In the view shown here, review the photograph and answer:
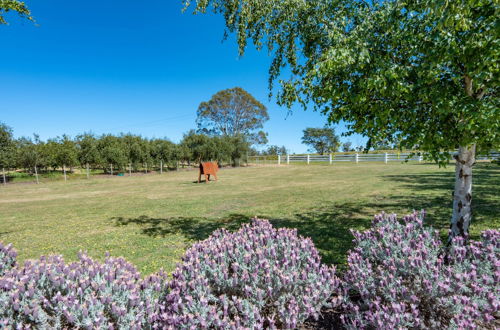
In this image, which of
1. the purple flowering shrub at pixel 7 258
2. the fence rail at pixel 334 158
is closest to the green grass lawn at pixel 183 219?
the purple flowering shrub at pixel 7 258

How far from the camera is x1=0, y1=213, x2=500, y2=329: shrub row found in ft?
6.96

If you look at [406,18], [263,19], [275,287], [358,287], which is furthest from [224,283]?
[263,19]

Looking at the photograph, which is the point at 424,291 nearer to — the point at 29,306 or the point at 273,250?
the point at 273,250

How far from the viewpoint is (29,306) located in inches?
85.7

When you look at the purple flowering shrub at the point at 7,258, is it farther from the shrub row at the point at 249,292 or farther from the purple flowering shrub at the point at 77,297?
the purple flowering shrub at the point at 77,297

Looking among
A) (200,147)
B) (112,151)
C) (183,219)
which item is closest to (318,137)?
(200,147)

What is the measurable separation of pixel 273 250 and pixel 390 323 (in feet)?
4.21

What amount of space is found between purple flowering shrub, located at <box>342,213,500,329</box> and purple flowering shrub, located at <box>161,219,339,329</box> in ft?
1.28

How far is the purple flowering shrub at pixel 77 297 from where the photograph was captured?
2.06 metres

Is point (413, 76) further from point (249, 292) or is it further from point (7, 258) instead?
point (7, 258)

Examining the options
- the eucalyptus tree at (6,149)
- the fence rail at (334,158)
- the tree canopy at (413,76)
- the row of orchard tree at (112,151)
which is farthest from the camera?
the fence rail at (334,158)

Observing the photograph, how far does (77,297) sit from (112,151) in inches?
1398

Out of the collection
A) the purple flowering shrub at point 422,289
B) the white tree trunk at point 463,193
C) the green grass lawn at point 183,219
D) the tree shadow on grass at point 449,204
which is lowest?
the green grass lawn at point 183,219

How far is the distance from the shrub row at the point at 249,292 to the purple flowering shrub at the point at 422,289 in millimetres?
11
